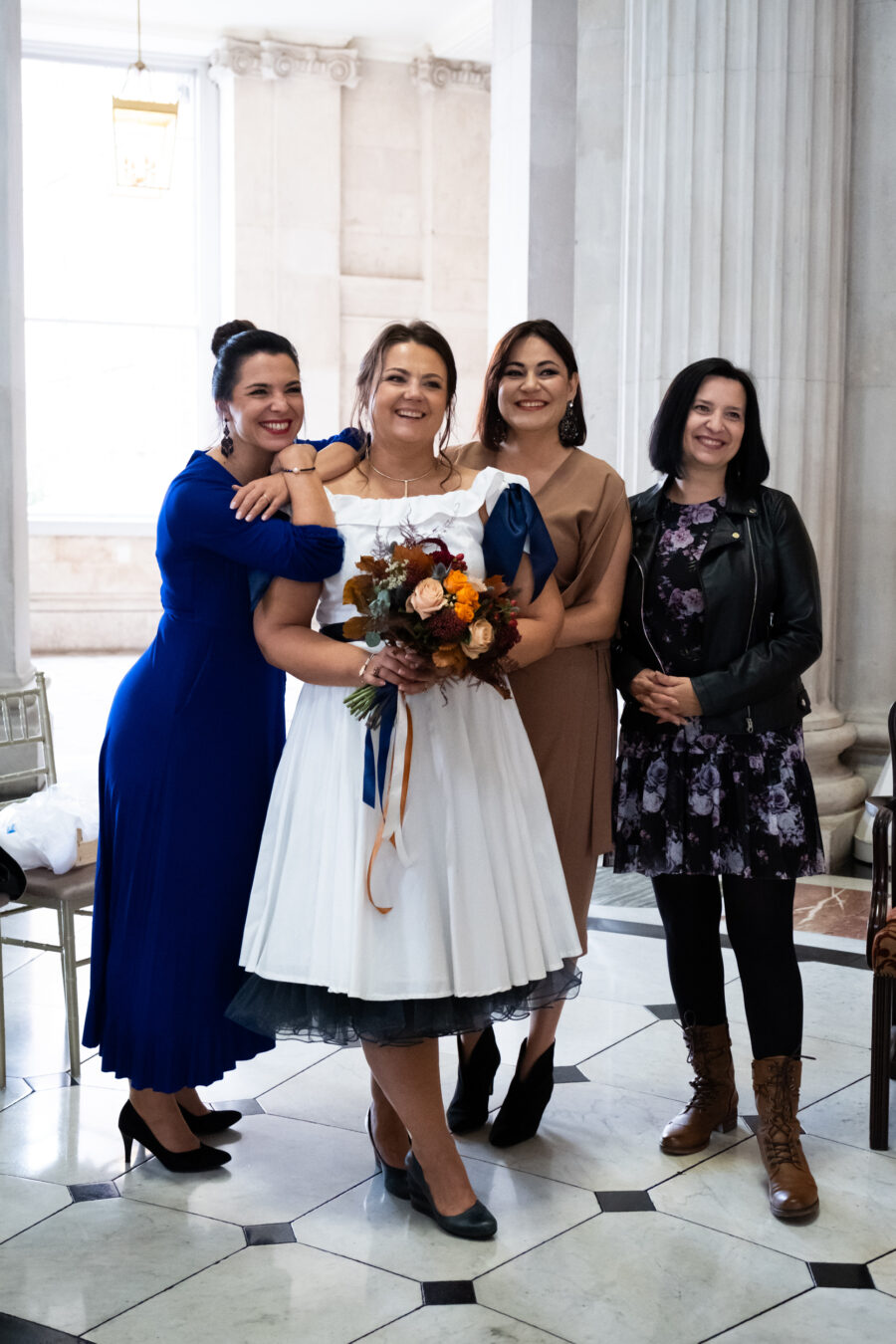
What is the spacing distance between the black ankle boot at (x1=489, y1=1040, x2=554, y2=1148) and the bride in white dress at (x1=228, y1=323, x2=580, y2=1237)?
430 mm

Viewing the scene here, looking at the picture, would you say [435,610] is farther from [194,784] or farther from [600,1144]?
[600,1144]

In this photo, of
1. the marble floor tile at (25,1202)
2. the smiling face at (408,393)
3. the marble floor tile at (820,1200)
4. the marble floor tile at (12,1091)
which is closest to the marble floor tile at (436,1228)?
the marble floor tile at (820,1200)

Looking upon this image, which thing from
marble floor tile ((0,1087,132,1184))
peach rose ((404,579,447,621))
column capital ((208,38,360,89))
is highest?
column capital ((208,38,360,89))

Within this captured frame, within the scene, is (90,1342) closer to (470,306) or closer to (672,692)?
(672,692)

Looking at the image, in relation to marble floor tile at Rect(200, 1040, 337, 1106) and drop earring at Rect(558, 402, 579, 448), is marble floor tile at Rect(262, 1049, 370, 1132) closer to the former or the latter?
marble floor tile at Rect(200, 1040, 337, 1106)

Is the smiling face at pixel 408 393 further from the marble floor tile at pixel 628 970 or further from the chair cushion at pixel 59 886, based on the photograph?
the marble floor tile at pixel 628 970

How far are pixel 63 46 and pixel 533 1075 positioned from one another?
553 inches

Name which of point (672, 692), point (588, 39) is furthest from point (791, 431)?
point (672, 692)

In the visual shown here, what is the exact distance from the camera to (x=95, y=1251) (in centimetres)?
284

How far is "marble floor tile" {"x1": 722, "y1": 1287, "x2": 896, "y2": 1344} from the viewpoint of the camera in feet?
8.30

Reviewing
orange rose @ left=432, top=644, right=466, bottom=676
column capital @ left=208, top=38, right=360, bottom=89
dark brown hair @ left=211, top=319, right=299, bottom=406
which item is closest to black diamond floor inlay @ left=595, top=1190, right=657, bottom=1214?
orange rose @ left=432, top=644, right=466, bottom=676

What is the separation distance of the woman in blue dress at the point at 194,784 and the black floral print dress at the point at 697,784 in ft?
2.68

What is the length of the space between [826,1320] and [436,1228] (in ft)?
2.70

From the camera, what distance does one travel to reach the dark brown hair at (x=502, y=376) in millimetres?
3148
